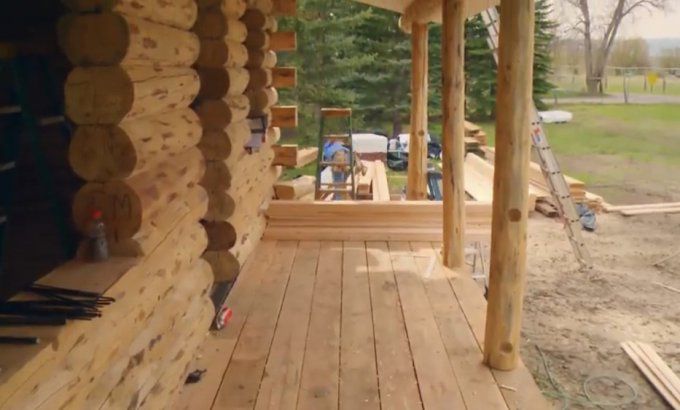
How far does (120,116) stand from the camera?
218cm

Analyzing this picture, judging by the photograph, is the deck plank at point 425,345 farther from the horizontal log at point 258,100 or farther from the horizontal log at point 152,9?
the horizontal log at point 152,9

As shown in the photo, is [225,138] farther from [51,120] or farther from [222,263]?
[51,120]

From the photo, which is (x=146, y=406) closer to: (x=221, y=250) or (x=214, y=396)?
(x=214, y=396)

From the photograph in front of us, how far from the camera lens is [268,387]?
9.82ft

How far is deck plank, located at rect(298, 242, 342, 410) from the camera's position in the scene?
115 inches

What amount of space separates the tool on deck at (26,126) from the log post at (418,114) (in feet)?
15.8

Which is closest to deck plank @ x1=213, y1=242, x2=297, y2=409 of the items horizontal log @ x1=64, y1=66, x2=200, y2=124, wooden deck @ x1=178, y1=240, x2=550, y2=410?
wooden deck @ x1=178, y1=240, x2=550, y2=410

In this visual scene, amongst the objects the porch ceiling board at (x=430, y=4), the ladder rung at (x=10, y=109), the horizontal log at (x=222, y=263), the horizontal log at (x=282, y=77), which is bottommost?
the horizontal log at (x=222, y=263)

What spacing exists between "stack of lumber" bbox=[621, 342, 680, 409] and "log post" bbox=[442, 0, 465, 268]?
5.94 feet

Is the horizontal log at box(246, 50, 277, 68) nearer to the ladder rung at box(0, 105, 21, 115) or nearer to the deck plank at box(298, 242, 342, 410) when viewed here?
the deck plank at box(298, 242, 342, 410)

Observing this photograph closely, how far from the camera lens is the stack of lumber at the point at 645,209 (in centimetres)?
1007

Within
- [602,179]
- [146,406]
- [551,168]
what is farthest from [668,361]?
[602,179]

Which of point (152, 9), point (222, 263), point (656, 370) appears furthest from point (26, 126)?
point (656, 370)

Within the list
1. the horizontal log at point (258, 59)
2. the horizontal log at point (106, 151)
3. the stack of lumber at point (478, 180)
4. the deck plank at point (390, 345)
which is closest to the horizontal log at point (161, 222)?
the horizontal log at point (106, 151)
